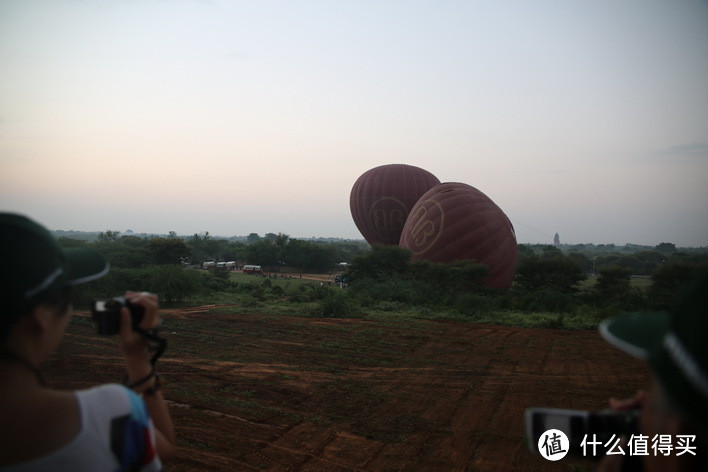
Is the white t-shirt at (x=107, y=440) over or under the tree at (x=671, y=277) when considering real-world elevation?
over

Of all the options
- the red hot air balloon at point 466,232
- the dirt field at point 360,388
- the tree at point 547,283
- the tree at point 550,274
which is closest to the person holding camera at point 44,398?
the dirt field at point 360,388

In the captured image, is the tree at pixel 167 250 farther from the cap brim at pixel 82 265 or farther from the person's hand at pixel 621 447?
the person's hand at pixel 621 447

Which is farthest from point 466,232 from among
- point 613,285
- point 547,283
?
point 613,285

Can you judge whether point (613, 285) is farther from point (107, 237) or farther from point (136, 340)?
point (107, 237)

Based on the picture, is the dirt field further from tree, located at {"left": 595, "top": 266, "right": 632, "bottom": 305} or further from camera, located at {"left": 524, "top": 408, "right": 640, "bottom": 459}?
tree, located at {"left": 595, "top": 266, "right": 632, "bottom": 305}

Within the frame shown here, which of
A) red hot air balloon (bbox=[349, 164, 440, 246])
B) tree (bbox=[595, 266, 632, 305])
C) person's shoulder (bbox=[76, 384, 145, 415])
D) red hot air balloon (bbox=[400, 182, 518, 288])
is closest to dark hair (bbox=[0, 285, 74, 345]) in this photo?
person's shoulder (bbox=[76, 384, 145, 415])

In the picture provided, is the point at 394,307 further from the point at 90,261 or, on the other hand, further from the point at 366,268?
the point at 90,261
